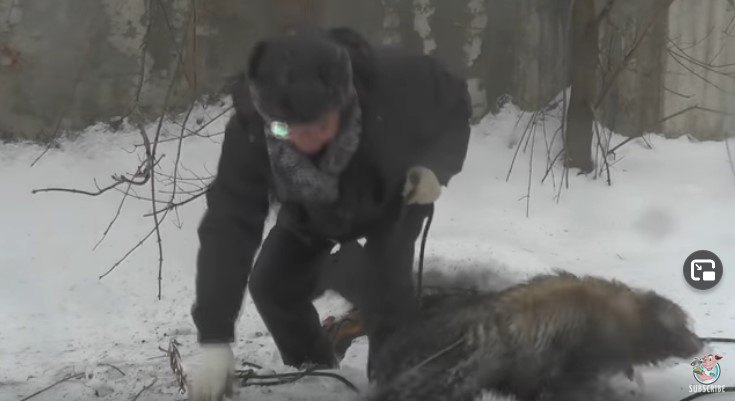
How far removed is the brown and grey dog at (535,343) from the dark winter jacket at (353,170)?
243 mm

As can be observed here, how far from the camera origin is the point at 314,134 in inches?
50.4

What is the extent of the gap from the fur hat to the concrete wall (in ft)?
1.74

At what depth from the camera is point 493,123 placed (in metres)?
1.89

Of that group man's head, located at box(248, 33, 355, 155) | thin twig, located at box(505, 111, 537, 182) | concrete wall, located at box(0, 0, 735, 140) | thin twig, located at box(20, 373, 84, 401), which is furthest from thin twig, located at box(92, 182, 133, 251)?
thin twig, located at box(505, 111, 537, 182)

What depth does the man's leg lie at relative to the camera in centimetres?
152

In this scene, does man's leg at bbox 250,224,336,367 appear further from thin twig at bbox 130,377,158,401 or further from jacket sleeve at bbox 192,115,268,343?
thin twig at bbox 130,377,158,401

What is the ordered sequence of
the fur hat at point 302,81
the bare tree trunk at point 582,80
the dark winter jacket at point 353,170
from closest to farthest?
1. the fur hat at point 302,81
2. the dark winter jacket at point 353,170
3. the bare tree trunk at point 582,80

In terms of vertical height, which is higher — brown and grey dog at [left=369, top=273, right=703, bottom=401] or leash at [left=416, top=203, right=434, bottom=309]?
leash at [left=416, top=203, right=434, bottom=309]

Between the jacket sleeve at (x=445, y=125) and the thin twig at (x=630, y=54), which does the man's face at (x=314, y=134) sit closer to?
the jacket sleeve at (x=445, y=125)

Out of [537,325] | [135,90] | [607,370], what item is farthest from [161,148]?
[607,370]

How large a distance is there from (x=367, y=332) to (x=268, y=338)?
0.21m

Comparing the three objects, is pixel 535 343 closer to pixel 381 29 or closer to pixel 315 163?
pixel 315 163

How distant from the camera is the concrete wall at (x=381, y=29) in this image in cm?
186

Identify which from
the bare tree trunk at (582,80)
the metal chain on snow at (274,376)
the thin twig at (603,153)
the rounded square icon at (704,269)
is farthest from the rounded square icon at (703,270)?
the metal chain on snow at (274,376)
